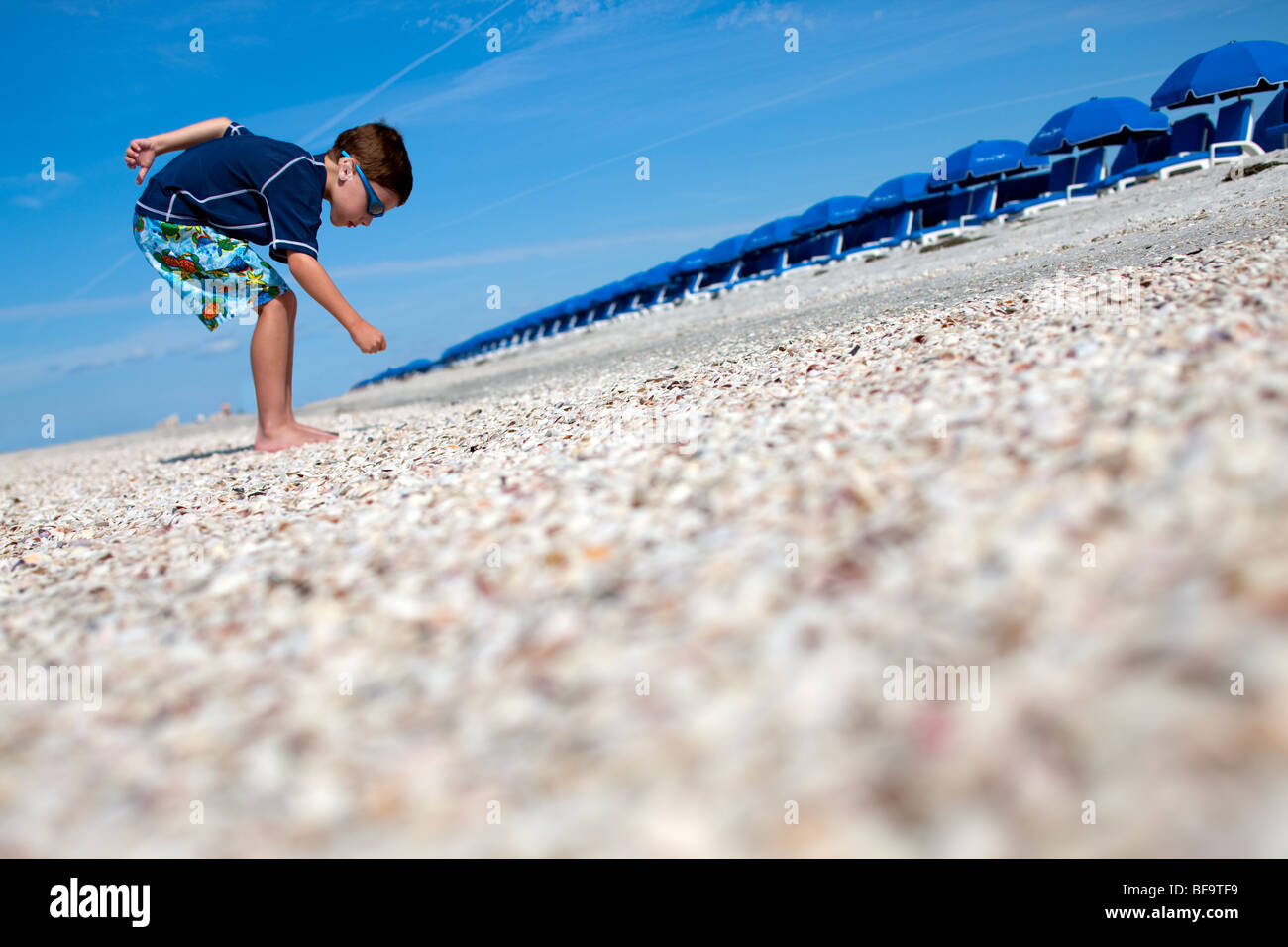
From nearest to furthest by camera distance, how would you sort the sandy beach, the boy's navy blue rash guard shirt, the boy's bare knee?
1. the sandy beach
2. the boy's navy blue rash guard shirt
3. the boy's bare knee

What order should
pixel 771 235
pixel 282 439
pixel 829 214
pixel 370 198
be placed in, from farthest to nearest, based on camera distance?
pixel 771 235 → pixel 829 214 → pixel 282 439 → pixel 370 198

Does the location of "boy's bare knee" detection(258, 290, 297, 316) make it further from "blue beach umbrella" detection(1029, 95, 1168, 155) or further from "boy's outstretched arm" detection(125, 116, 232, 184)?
"blue beach umbrella" detection(1029, 95, 1168, 155)

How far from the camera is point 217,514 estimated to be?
13.5ft

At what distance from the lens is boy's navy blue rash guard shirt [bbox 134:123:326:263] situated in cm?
534

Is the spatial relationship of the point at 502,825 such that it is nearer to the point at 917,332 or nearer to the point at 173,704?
the point at 173,704

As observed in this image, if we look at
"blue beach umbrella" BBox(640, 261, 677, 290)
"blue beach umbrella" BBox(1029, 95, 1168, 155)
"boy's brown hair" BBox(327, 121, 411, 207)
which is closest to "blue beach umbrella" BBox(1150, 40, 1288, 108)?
"blue beach umbrella" BBox(1029, 95, 1168, 155)

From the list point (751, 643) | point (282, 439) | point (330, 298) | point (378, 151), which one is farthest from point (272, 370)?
point (751, 643)

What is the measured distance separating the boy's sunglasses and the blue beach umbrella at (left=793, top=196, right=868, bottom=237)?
32042mm

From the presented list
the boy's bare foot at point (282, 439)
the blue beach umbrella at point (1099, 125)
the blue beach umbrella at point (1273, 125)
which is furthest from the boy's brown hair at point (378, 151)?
the blue beach umbrella at point (1273, 125)

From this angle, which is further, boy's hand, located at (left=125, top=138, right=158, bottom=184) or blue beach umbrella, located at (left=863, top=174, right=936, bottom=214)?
blue beach umbrella, located at (left=863, top=174, right=936, bottom=214)

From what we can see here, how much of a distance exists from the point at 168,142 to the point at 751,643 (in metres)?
5.88

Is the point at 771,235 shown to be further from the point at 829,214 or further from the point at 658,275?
the point at 658,275

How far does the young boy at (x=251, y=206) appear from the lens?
5.36 m

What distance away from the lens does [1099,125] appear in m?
23.8
